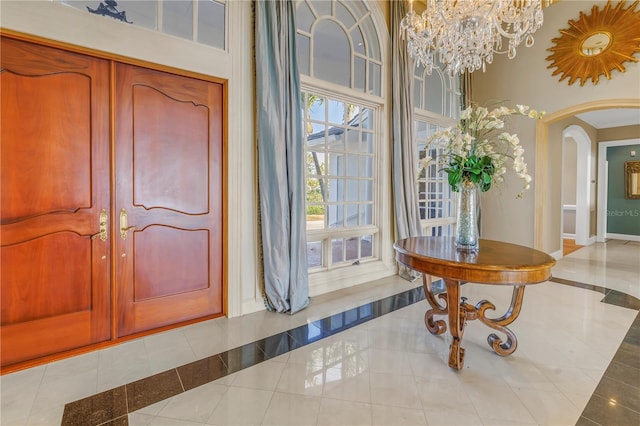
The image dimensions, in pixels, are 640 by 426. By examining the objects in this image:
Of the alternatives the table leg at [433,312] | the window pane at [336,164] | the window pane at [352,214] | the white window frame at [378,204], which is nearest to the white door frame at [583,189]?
the white window frame at [378,204]

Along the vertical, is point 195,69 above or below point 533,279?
above

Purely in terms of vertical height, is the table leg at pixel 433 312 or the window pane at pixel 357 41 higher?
the window pane at pixel 357 41

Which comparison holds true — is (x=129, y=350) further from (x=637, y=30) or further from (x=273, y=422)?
(x=637, y=30)

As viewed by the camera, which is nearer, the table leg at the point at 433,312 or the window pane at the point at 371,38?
the table leg at the point at 433,312

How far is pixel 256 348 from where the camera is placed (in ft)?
7.38

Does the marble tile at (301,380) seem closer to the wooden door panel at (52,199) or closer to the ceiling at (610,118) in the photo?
the wooden door panel at (52,199)

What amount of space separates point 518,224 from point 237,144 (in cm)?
473

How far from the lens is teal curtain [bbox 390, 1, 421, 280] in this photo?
155 inches

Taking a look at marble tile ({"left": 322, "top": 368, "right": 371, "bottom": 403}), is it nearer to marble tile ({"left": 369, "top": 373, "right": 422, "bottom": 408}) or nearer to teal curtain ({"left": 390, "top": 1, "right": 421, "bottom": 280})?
marble tile ({"left": 369, "top": 373, "right": 422, "bottom": 408})

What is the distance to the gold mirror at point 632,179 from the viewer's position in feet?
22.9

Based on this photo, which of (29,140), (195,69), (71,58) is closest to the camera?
(29,140)

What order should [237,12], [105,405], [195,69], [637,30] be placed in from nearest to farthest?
[105,405] → [195,69] → [237,12] → [637,30]

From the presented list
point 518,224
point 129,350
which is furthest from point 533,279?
point 518,224

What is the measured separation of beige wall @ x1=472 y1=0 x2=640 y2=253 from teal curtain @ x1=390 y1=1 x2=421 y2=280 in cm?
219
